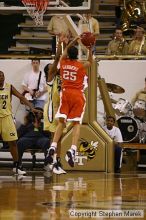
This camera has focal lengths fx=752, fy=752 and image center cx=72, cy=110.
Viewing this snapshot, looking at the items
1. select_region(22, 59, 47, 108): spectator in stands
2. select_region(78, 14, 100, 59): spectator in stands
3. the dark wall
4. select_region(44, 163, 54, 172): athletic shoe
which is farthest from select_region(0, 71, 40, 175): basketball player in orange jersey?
the dark wall

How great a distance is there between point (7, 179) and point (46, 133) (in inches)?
174

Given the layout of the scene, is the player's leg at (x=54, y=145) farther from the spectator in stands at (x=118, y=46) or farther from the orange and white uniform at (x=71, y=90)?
the spectator in stands at (x=118, y=46)

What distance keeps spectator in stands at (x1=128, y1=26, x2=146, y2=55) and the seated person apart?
351cm

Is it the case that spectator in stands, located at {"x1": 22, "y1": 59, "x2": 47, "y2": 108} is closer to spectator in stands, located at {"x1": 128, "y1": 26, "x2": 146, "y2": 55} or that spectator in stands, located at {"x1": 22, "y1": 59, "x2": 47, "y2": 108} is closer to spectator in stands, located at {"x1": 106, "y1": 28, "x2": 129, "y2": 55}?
spectator in stands, located at {"x1": 106, "y1": 28, "x2": 129, "y2": 55}

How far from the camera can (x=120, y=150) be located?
15.3 meters

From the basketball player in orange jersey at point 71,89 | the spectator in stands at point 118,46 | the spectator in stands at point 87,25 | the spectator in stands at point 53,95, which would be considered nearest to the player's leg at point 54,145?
the basketball player in orange jersey at point 71,89

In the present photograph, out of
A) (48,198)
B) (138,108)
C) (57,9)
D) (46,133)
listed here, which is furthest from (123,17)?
(48,198)

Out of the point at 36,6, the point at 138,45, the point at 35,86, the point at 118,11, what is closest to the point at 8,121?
the point at 36,6

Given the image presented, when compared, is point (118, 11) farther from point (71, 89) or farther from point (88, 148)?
point (71, 89)

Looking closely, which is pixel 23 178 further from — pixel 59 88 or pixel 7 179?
pixel 59 88

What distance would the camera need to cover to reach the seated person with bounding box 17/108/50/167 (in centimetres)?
1520

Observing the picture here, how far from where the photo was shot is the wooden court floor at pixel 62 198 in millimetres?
6426

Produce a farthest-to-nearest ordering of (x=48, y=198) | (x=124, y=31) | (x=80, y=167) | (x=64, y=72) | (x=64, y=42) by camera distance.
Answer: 1. (x=124, y=31)
2. (x=80, y=167)
3. (x=64, y=42)
4. (x=64, y=72)
5. (x=48, y=198)

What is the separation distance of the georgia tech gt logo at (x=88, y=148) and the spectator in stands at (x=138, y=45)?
403 centimetres
